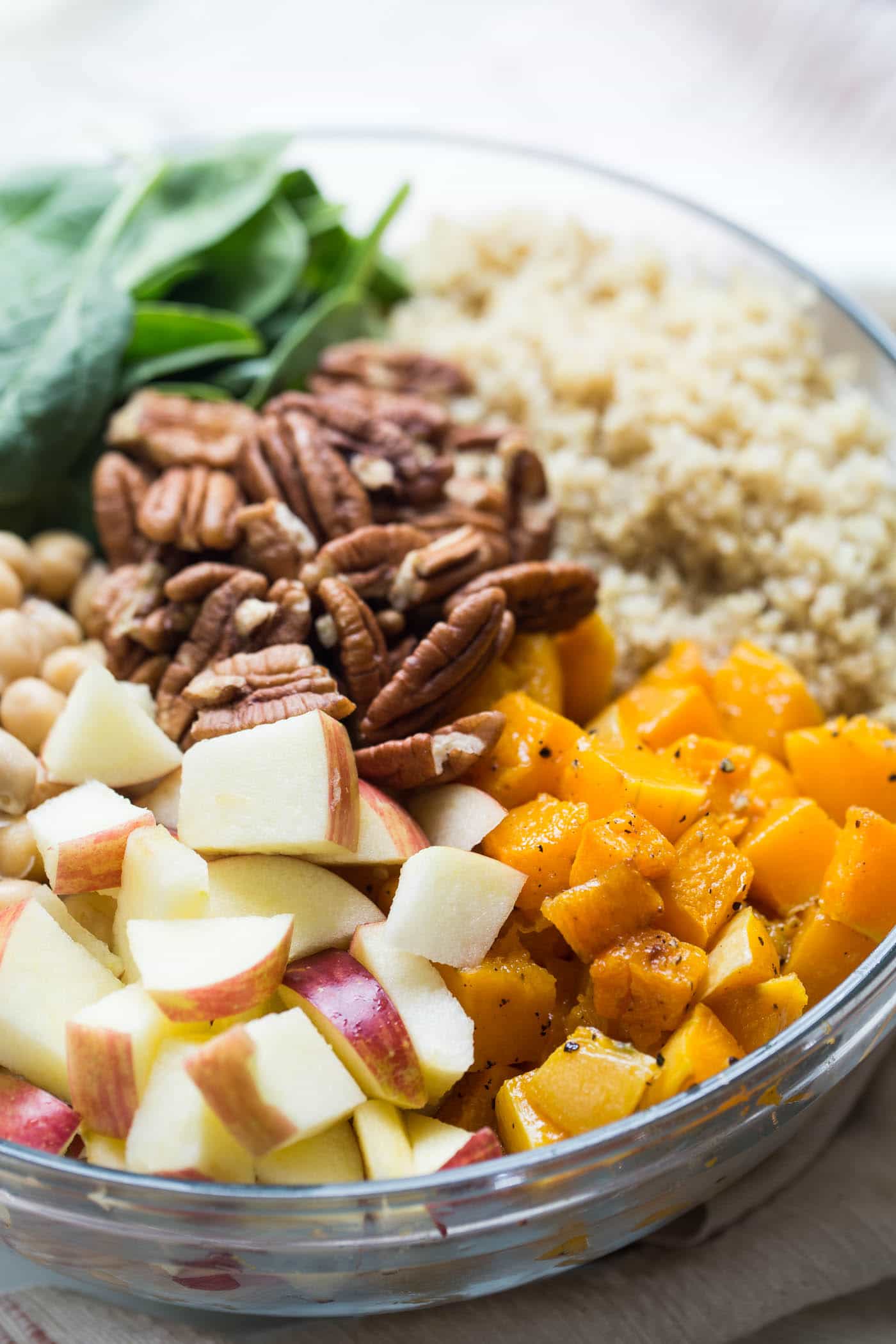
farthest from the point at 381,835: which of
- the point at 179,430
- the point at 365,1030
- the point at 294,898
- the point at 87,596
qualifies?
the point at 179,430

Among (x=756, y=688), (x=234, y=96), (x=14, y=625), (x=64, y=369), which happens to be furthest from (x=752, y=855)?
(x=234, y=96)

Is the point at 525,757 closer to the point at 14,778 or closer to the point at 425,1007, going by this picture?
the point at 425,1007

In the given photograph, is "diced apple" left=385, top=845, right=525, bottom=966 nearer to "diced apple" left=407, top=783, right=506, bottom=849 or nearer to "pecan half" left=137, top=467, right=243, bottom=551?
"diced apple" left=407, top=783, right=506, bottom=849

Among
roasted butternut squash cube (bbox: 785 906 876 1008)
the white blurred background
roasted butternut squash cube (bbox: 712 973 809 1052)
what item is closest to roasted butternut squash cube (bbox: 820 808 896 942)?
roasted butternut squash cube (bbox: 785 906 876 1008)

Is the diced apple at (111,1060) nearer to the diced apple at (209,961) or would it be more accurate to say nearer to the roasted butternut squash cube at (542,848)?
the diced apple at (209,961)

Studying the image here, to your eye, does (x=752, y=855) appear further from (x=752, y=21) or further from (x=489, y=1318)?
(x=752, y=21)

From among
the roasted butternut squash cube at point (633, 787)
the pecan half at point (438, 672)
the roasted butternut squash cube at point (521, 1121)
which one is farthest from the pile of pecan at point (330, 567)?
the roasted butternut squash cube at point (521, 1121)
